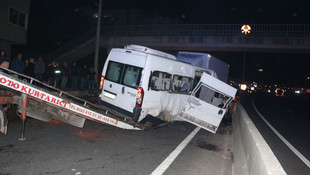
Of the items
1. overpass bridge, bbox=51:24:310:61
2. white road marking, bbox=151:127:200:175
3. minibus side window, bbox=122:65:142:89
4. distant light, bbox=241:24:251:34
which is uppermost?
distant light, bbox=241:24:251:34

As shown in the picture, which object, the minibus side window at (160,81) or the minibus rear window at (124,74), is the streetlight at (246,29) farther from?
the minibus rear window at (124,74)

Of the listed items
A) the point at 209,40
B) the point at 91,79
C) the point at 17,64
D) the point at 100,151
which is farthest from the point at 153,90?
the point at 209,40

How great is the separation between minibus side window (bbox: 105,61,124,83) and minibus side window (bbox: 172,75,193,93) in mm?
2117

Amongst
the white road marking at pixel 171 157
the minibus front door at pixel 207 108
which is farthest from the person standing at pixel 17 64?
the white road marking at pixel 171 157

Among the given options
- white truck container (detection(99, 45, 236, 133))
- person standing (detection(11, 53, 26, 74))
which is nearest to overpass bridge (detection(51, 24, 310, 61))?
white truck container (detection(99, 45, 236, 133))

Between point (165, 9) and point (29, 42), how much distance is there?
23.9 metres

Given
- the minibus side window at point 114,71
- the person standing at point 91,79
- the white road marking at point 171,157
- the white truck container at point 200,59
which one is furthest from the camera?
the person standing at point 91,79

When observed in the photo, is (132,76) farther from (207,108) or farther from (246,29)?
(246,29)

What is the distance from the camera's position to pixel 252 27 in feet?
71.3

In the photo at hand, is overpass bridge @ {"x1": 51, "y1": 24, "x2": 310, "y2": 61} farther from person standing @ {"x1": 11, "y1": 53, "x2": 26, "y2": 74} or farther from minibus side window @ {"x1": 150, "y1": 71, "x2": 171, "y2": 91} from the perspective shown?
person standing @ {"x1": 11, "y1": 53, "x2": 26, "y2": 74}

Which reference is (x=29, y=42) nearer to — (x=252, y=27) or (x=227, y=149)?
(x=252, y=27)

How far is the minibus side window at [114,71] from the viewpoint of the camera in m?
7.77

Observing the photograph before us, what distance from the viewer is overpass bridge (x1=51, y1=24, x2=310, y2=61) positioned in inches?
797

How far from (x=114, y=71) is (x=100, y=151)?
11.1 feet
